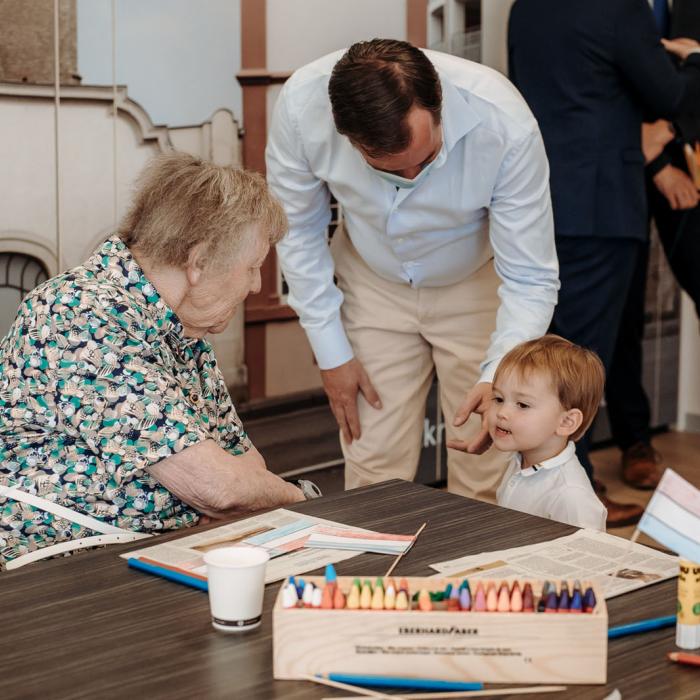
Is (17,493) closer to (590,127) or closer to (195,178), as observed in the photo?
(195,178)

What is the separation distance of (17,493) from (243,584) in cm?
61

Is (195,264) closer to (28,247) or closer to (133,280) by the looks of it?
→ (133,280)

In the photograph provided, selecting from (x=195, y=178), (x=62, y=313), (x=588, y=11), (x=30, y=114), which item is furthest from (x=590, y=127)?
(x=62, y=313)

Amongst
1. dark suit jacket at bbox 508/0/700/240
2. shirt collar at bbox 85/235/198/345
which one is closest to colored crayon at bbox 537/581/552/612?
shirt collar at bbox 85/235/198/345

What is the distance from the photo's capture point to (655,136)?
167 inches

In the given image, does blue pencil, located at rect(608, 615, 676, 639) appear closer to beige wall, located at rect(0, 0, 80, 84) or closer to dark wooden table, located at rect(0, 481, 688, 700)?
dark wooden table, located at rect(0, 481, 688, 700)

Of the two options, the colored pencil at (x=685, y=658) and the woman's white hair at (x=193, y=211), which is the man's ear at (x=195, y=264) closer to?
the woman's white hair at (x=193, y=211)

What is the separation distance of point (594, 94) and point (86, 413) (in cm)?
225

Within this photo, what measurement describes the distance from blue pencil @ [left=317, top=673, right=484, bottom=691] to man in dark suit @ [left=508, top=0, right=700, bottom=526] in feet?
7.91

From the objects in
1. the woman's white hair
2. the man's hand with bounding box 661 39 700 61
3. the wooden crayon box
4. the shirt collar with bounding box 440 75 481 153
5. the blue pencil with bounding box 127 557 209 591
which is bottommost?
the blue pencil with bounding box 127 557 209 591

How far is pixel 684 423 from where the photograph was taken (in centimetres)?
548

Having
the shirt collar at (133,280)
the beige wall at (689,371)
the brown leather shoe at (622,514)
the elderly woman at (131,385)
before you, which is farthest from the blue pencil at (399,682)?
the beige wall at (689,371)

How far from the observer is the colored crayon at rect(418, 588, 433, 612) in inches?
47.8

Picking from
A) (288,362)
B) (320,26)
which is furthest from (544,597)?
(320,26)
